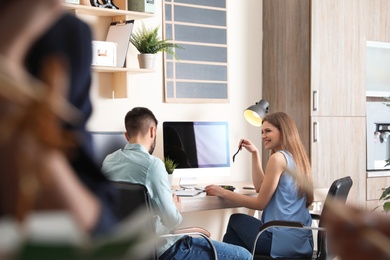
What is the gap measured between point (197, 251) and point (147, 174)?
54 centimetres

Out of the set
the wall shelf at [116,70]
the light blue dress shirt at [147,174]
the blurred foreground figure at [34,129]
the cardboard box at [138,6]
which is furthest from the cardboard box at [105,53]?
the blurred foreground figure at [34,129]

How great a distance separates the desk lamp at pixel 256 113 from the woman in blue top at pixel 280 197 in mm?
518

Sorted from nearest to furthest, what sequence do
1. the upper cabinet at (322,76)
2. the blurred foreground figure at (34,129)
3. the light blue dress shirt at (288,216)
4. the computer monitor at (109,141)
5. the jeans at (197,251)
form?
1. the blurred foreground figure at (34,129)
2. the jeans at (197,251)
3. the light blue dress shirt at (288,216)
4. the computer monitor at (109,141)
5. the upper cabinet at (322,76)

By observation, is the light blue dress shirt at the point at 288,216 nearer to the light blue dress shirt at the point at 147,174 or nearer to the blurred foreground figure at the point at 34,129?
the light blue dress shirt at the point at 147,174

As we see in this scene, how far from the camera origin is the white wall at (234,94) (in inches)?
187

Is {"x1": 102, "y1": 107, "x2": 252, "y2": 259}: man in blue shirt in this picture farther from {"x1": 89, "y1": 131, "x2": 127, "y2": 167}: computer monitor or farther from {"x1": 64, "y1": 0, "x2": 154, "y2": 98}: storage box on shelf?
{"x1": 64, "y1": 0, "x2": 154, "y2": 98}: storage box on shelf

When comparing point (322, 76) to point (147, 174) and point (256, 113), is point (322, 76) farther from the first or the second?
point (147, 174)

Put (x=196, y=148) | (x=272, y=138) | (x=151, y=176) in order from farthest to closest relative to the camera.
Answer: (x=196, y=148), (x=272, y=138), (x=151, y=176)

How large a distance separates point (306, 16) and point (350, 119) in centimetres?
87

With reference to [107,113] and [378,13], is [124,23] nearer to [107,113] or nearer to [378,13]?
[107,113]

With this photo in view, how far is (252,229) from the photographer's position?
4.23 metres

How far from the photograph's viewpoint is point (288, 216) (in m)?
3.94

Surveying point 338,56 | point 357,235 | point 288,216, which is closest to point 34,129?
point 357,235

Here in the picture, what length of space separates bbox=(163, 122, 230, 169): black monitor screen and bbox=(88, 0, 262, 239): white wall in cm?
16
